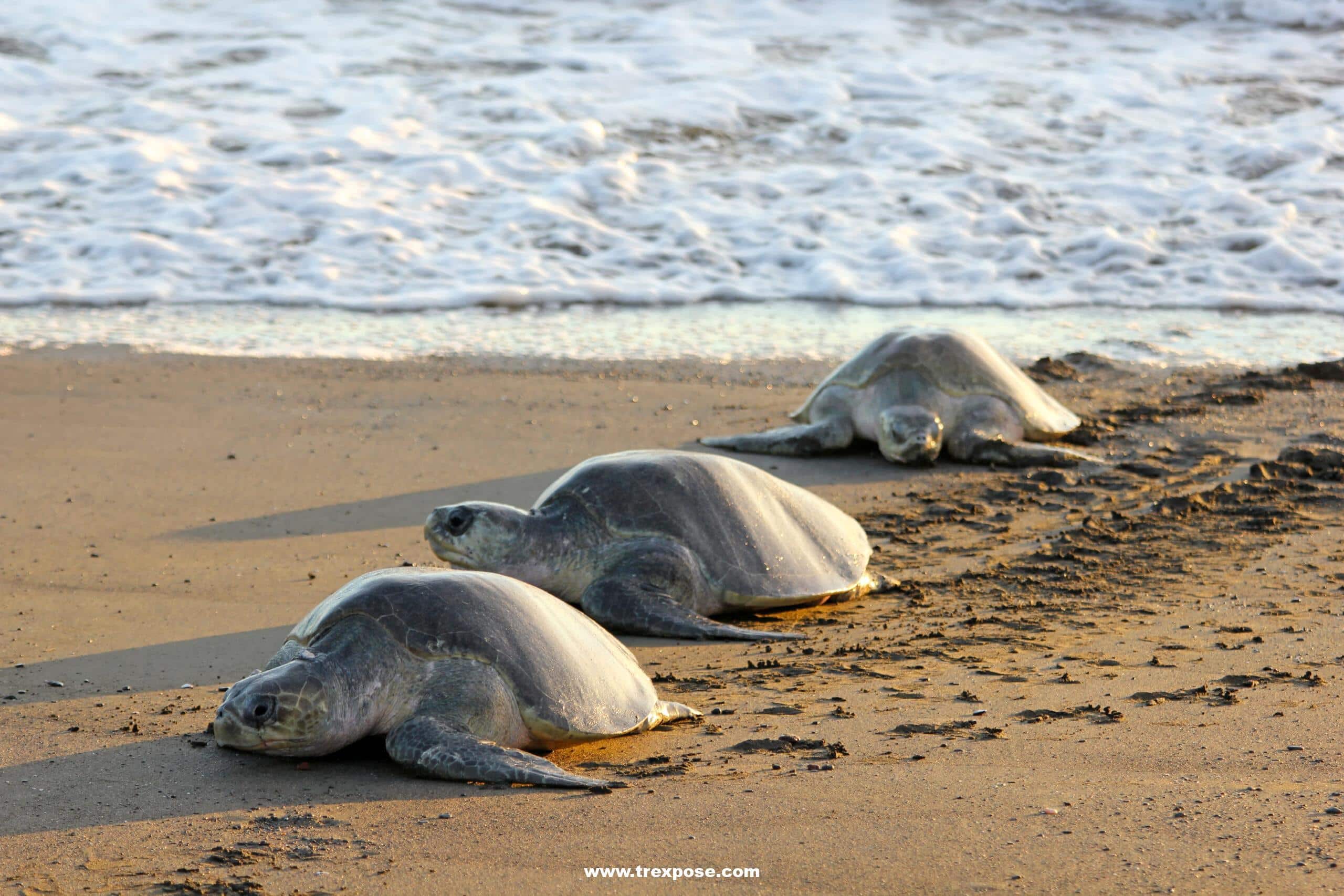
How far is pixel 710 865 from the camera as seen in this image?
218 cm

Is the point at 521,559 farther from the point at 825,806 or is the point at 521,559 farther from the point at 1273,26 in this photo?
the point at 1273,26

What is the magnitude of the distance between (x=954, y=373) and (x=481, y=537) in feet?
9.79

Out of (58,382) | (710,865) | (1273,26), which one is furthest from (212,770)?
(1273,26)

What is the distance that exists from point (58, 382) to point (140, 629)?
3.09 meters

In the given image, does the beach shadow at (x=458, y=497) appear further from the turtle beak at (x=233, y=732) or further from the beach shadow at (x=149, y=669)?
the turtle beak at (x=233, y=732)

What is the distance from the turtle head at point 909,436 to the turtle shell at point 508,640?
3.06 m

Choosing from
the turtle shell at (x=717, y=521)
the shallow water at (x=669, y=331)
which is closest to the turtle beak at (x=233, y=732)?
the turtle shell at (x=717, y=521)

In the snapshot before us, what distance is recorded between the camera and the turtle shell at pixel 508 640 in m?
2.72

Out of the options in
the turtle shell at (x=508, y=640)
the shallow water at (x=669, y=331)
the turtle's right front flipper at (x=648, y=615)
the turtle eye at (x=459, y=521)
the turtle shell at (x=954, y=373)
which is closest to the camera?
the turtle shell at (x=508, y=640)

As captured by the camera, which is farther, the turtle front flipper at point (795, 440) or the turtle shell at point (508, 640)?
the turtle front flipper at point (795, 440)

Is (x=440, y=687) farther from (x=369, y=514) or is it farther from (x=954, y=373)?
(x=954, y=373)

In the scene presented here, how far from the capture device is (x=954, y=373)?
6.17 m

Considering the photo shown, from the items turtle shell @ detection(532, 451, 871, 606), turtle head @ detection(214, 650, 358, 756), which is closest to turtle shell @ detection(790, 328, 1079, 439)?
turtle shell @ detection(532, 451, 871, 606)

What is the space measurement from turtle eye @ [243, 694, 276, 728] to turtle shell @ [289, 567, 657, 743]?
21cm
